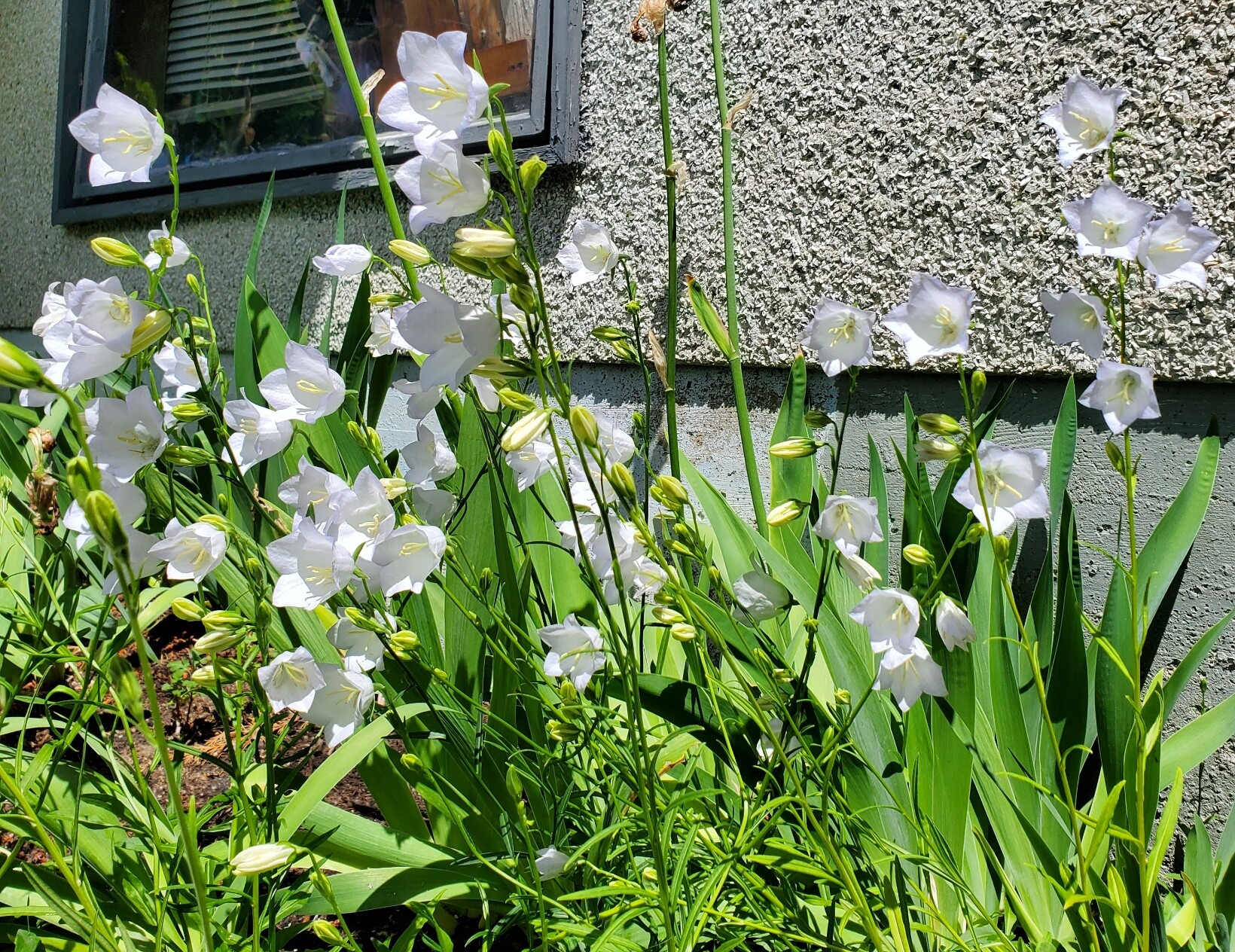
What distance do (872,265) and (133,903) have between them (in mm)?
1530

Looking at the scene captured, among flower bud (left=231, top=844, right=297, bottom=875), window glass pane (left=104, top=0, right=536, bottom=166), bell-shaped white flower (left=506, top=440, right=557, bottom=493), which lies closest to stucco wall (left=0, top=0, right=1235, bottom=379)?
window glass pane (left=104, top=0, right=536, bottom=166)

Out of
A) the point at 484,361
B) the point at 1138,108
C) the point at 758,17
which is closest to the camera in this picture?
the point at 484,361

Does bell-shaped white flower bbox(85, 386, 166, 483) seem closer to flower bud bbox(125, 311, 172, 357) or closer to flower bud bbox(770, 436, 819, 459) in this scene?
flower bud bbox(125, 311, 172, 357)

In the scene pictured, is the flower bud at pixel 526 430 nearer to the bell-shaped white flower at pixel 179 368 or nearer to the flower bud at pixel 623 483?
the flower bud at pixel 623 483

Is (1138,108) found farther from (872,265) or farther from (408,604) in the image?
(408,604)

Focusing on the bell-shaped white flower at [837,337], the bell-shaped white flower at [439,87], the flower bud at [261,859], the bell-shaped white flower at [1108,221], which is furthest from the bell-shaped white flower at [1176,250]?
the flower bud at [261,859]

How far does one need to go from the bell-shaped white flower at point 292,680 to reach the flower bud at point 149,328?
1.06 ft

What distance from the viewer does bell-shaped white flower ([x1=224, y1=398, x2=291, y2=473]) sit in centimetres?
92

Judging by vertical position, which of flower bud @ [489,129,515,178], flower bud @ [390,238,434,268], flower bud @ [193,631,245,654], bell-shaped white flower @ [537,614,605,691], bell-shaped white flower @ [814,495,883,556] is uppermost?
flower bud @ [489,129,515,178]

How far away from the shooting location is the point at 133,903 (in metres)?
0.94

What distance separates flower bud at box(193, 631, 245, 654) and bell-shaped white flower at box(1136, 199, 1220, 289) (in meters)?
0.90

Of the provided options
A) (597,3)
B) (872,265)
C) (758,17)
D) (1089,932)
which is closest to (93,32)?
(597,3)

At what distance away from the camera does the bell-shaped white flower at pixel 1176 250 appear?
0.78 metres

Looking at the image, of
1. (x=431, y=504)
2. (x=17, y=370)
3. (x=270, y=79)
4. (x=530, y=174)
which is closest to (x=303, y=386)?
(x=431, y=504)
